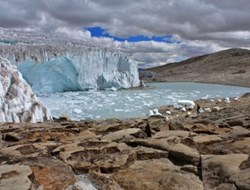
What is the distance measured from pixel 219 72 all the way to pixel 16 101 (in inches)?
2580

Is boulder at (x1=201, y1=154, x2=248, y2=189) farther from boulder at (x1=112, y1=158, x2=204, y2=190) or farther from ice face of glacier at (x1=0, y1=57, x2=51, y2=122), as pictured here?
ice face of glacier at (x1=0, y1=57, x2=51, y2=122)

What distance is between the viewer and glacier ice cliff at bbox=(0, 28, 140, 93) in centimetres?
2705

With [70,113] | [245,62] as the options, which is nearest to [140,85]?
[70,113]

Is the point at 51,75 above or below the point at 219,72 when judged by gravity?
above

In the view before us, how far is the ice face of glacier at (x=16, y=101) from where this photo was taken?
11.0 metres

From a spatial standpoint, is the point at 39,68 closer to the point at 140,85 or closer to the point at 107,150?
the point at 140,85

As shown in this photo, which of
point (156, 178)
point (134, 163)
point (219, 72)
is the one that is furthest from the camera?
point (219, 72)

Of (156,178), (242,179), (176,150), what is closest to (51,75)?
(176,150)

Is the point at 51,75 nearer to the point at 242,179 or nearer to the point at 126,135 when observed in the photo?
the point at 126,135

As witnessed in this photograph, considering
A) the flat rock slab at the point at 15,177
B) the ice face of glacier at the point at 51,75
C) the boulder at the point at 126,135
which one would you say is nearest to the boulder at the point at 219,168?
the boulder at the point at 126,135

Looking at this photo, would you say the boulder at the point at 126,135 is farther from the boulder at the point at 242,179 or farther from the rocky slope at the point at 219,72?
the rocky slope at the point at 219,72

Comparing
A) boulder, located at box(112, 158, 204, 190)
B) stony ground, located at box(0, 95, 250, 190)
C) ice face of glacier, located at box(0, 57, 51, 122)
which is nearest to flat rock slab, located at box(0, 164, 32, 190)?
stony ground, located at box(0, 95, 250, 190)

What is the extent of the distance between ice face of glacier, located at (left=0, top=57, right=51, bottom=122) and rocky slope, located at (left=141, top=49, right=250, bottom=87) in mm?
45431

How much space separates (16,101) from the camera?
11523mm
